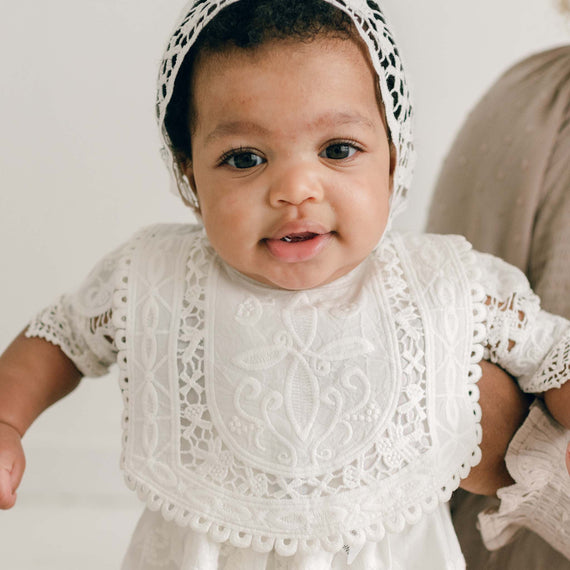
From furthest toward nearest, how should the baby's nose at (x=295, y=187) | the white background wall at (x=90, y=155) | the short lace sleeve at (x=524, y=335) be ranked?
the white background wall at (x=90, y=155), the short lace sleeve at (x=524, y=335), the baby's nose at (x=295, y=187)

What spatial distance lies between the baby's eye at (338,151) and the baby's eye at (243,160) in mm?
74

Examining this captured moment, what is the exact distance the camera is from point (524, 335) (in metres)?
0.94

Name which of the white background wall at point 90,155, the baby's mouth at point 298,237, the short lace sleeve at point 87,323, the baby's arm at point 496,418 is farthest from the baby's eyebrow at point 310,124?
the white background wall at point 90,155

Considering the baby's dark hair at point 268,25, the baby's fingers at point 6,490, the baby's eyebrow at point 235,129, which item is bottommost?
the baby's fingers at point 6,490

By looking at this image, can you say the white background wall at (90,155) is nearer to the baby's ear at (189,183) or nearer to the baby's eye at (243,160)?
the baby's ear at (189,183)

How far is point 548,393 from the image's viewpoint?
3.10ft

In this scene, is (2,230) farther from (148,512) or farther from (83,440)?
(148,512)

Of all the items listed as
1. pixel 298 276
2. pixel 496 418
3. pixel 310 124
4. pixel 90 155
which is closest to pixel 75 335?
pixel 298 276

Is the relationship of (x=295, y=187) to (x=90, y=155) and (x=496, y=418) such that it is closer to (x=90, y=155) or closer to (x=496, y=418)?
(x=496, y=418)

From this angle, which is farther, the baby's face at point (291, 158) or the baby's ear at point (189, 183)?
the baby's ear at point (189, 183)

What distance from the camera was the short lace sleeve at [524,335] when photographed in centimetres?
94

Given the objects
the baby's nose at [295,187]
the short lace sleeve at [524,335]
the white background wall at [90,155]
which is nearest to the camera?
the baby's nose at [295,187]

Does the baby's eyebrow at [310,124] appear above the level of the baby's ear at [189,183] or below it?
above

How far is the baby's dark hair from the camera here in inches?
32.9
